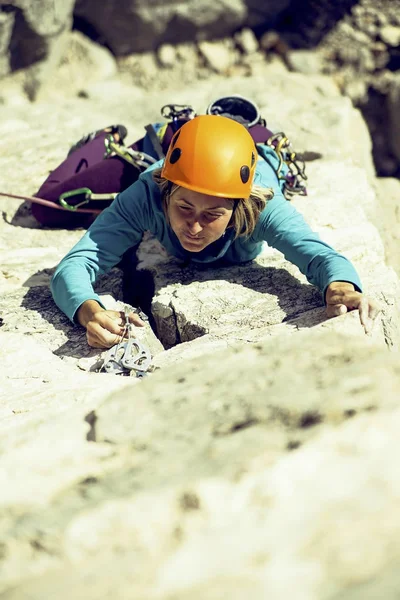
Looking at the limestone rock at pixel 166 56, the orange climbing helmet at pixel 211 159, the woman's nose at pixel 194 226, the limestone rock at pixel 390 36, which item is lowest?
the limestone rock at pixel 166 56

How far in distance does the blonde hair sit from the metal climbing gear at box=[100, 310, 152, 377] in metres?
0.72

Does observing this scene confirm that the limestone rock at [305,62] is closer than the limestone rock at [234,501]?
No

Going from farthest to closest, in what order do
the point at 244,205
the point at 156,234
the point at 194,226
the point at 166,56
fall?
the point at 166,56 → the point at 156,234 → the point at 244,205 → the point at 194,226

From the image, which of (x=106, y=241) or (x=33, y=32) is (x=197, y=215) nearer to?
(x=106, y=241)

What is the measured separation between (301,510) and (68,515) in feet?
1.89

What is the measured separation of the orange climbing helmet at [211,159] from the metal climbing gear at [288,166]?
94cm

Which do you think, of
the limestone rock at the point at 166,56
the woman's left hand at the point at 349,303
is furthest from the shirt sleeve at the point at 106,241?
the limestone rock at the point at 166,56

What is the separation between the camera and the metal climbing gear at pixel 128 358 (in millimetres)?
3338

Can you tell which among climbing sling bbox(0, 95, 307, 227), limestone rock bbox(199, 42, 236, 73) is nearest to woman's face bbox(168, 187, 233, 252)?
climbing sling bbox(0, 95, 307, 227)

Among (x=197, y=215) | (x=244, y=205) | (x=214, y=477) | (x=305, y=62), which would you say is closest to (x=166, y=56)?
(x=305, y=62)

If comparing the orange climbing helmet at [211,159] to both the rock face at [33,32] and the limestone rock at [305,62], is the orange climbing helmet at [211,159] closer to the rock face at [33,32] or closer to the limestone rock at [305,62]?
the rock face at [33,32]

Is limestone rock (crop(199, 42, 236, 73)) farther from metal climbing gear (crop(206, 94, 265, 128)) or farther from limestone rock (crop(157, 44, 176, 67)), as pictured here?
metal climbing gear (crop(206, 94, 265, 128))

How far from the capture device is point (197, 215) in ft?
11.5

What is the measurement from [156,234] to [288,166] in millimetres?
1159
